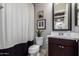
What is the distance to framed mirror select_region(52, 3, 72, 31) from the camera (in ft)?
3.76

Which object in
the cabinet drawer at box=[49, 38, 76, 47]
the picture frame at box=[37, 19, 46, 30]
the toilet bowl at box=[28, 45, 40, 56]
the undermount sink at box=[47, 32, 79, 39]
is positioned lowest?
the toilet bowl at box=[28, 45, 40, 56]

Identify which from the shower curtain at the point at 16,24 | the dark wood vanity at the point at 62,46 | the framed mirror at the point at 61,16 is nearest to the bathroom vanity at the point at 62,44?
the dark wood vanity at the point at 62,46

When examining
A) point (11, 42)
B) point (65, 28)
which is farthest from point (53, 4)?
point (11, 42)

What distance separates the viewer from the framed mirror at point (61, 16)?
3.76 feet

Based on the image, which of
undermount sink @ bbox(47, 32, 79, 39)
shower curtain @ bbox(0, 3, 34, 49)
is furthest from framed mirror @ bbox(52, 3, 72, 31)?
shower curtain @ bbox(0, 3, 34, 49)

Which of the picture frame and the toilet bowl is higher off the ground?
the picture frame

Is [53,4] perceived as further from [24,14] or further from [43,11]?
[24,14]

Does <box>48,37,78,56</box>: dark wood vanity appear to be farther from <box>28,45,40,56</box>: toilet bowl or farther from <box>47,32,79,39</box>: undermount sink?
<box>28,45,40,56</box>: toilet bowl

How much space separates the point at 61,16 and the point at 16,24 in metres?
0.53

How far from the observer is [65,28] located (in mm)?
1198

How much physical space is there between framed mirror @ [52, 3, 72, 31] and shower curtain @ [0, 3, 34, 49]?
275 millimetres

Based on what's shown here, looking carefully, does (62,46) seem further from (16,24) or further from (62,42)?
(16,24)

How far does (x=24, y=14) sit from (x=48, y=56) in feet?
1.80

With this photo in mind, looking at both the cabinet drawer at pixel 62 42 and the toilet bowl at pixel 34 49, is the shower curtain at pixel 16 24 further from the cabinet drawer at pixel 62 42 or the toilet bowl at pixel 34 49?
the cabinet drawer at pixel 62 42
